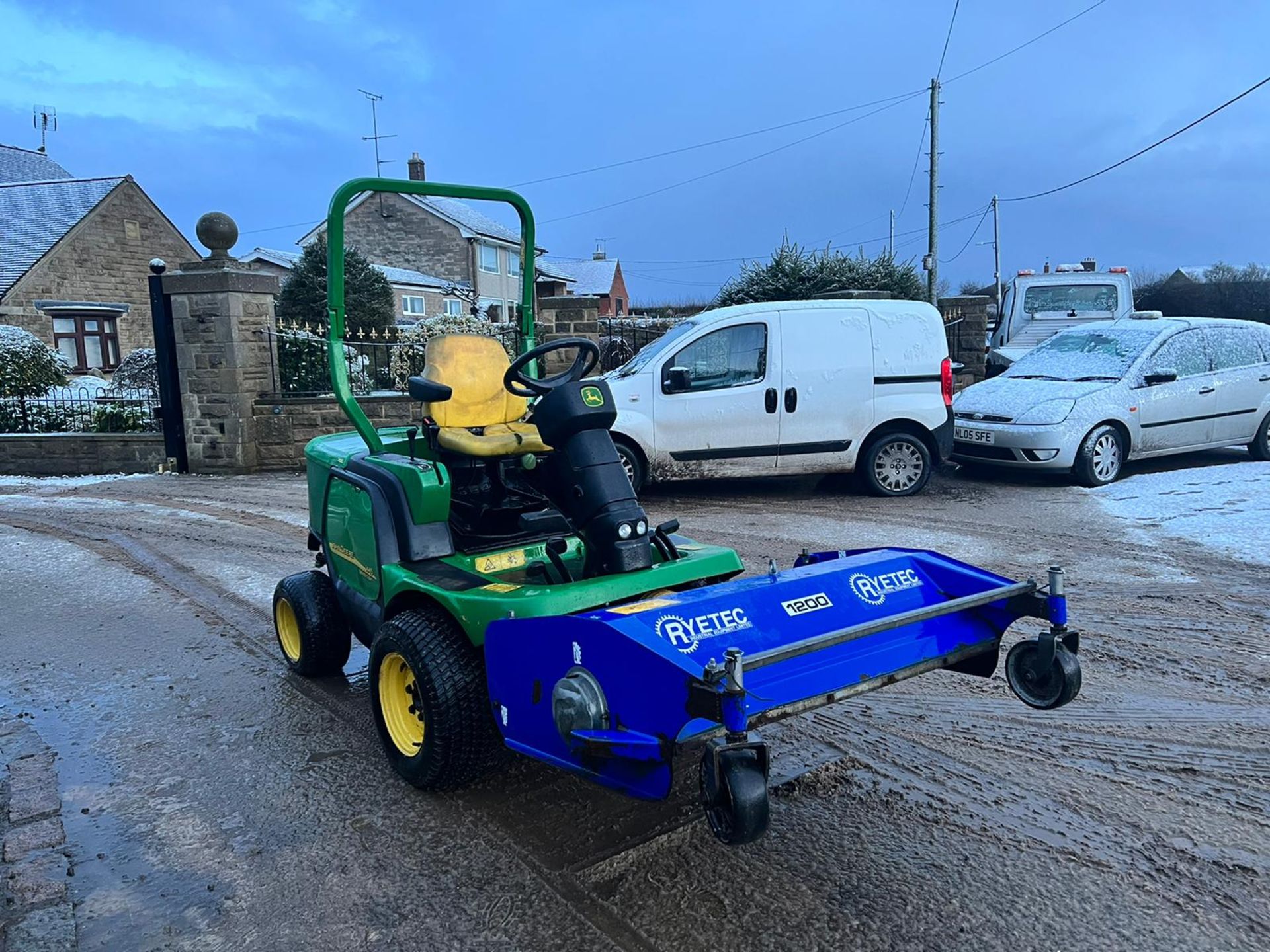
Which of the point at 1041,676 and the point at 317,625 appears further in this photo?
the point at 317,625

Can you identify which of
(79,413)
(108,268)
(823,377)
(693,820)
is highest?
(108,268)

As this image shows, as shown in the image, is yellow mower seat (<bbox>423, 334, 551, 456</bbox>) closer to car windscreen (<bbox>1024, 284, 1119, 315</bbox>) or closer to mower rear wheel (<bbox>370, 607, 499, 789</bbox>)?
mower rear wheel (<bbox>370, 607, 499, 789</bbox>)

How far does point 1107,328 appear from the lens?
10.8 metres

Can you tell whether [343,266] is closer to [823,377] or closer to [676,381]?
[676,381]

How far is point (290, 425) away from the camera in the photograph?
11.9 m

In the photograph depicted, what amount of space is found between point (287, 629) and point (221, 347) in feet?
26.6

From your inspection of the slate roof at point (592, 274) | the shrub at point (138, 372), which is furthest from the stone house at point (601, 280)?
the shrub at point (138, 372)

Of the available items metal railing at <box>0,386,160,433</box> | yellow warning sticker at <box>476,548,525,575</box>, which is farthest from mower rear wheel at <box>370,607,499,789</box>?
metal railing at <box>0,386,160,433</box>

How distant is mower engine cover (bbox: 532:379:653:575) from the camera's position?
3.33 metres

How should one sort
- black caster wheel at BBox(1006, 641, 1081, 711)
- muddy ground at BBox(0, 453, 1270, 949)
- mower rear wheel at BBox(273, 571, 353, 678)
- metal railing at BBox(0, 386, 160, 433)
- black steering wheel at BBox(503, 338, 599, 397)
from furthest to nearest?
metal railing at BBox(0, 386, 160, 433)
mower rear wheel at BBox(273, 571, 353, 678)
black steering wheel at BBox(503, 338, 599, 397)
black caster wheel at BBox(1006, 641, 1081, 711)
muddy ground at BBox(0, 453, 1270, 949)

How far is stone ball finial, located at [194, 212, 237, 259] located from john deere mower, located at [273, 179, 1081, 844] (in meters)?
8.57

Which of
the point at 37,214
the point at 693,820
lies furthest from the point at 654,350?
the point at 37,214

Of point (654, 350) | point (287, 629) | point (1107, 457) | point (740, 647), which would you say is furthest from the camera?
point (1107, 457)

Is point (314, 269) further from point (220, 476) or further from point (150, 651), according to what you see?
point (150, 651)
